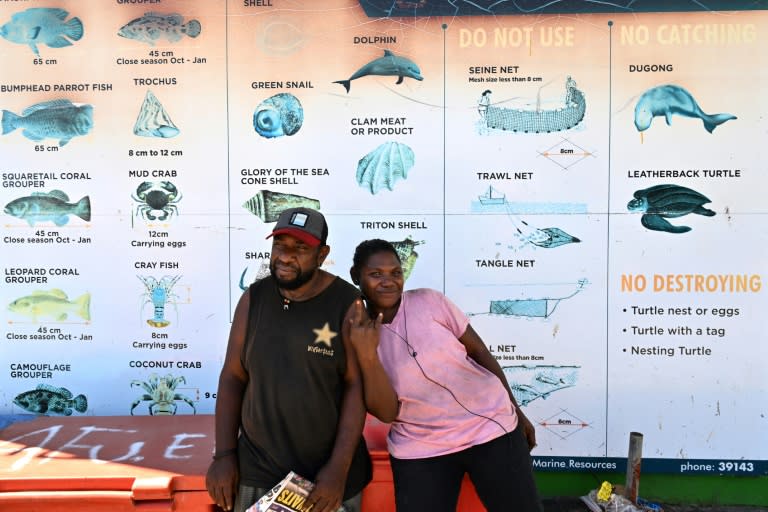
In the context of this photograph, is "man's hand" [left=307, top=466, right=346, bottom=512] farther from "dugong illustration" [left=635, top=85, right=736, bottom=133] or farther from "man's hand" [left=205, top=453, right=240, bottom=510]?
"dugong illustration" [left=635, top=85, right=736, bottom=133]

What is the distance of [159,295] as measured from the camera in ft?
12.7

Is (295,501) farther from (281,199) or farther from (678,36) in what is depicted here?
(678,36)

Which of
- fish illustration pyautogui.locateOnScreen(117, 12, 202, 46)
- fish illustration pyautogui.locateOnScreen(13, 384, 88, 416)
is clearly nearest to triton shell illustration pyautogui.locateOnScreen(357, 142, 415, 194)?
fish illustration pyautogui.locateOnScreen(117, 12, 202, 46)

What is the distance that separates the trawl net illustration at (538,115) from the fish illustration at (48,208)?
247 cm

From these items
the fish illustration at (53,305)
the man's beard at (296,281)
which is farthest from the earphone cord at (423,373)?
the fish illustration at (53,305)

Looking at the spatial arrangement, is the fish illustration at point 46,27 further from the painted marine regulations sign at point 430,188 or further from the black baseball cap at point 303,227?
the black baseball cap at point 303,227

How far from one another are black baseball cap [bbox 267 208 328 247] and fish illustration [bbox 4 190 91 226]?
220 centimetres

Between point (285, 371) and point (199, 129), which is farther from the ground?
point (199, 129)

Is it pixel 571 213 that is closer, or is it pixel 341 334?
pixel 341 334

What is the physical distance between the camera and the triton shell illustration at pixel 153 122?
3.84 meters

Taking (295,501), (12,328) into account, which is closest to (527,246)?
(295,501)

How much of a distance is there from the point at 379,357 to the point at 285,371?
0.40 meters

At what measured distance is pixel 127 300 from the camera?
12.8ft

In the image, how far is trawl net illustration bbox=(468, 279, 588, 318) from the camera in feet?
12.4
